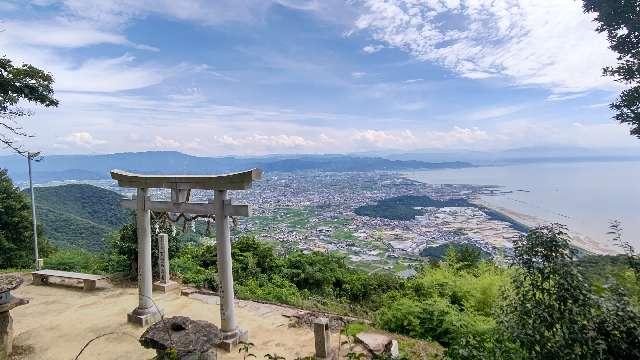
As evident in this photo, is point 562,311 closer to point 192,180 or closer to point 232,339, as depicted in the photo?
point 232,339

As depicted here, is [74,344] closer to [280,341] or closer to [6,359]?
[6,359]

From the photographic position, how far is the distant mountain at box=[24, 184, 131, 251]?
30.0 m

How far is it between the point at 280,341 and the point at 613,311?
5524mm

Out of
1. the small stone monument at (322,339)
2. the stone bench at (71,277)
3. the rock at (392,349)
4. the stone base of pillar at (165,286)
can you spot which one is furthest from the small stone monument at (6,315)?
the rock at (392,349)

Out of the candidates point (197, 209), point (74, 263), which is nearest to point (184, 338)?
point (197, 209)

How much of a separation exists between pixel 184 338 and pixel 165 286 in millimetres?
6001

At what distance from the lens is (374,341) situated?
730cm

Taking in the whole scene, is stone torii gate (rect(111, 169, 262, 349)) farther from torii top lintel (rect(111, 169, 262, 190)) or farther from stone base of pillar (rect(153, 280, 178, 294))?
stone base of pillar (rect(153, 280, 178, 294))

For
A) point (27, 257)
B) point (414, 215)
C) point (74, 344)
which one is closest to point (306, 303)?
point (74, 344)

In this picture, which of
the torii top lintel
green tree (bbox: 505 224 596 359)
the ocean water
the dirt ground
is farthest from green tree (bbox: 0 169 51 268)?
the ocean water

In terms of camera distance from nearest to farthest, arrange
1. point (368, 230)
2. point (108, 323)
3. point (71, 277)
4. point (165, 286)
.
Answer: point (108, 323), point (165, 286), point (71, 277), point (368, 230)

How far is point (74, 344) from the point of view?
815cm

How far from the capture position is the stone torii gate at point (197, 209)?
767cm

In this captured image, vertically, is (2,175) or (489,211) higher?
(2,175)
